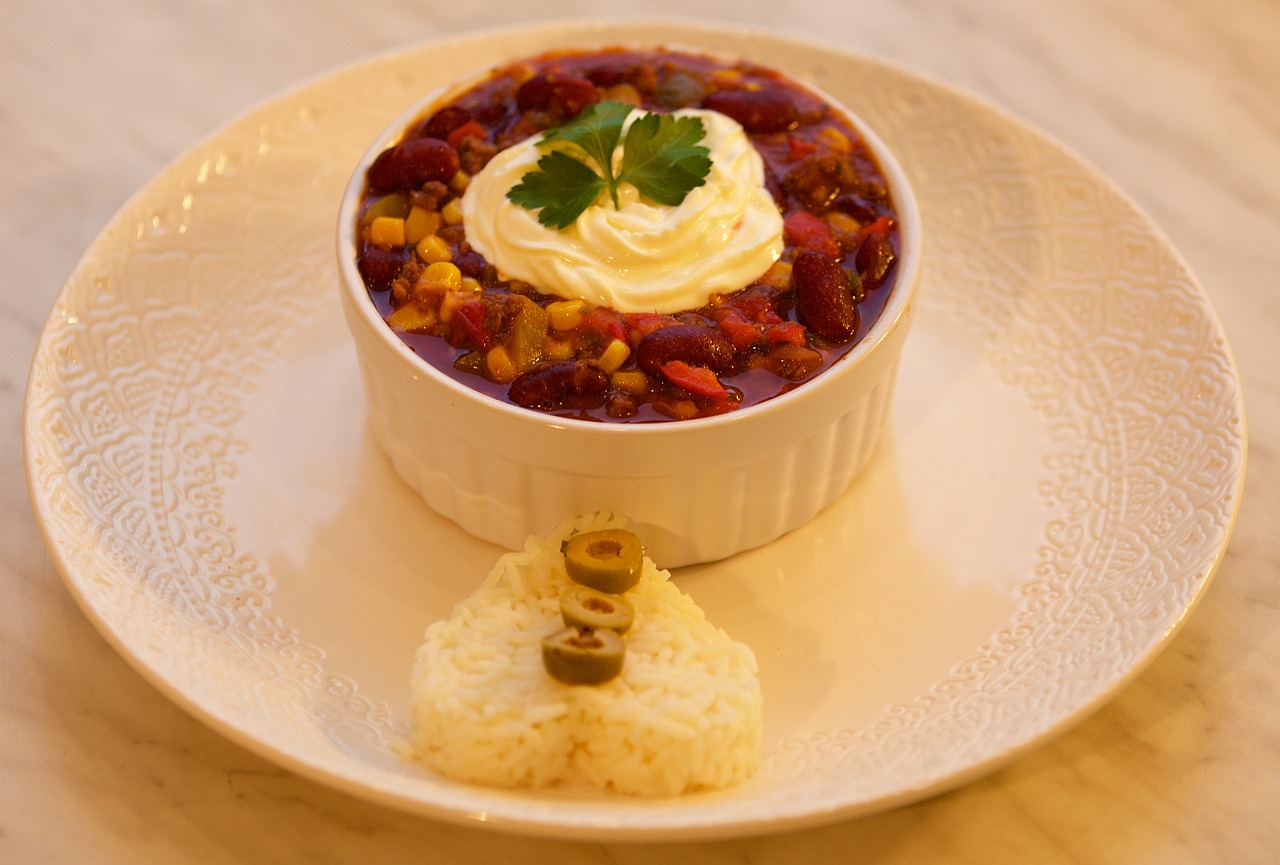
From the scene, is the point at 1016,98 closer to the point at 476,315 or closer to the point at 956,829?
the point at 476,315

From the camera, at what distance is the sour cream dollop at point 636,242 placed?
3.49m

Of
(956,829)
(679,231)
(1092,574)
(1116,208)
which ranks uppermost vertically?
(679,231)

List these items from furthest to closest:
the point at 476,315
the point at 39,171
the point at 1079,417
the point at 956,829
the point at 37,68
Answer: the point at 37,68 < the point at 39,171 < the point at 1079,417 < the point at 476,315 < the point at 956,829

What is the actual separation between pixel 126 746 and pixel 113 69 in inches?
127

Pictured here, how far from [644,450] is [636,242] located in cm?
68

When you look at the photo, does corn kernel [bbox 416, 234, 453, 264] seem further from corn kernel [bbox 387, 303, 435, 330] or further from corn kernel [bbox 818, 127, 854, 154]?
corn kernel [bbox 818, 127, 854, 154]

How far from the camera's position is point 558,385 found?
126 inches

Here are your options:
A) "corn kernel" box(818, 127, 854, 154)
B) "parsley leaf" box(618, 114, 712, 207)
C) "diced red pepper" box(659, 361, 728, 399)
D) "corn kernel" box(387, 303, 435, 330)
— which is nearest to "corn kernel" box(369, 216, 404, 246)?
"corn kernel" box(387, 303, 435, 330)

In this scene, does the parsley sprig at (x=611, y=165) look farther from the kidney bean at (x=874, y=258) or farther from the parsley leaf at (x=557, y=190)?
the kidney bean at (x=874, y=258)

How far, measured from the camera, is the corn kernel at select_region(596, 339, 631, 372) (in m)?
3.28

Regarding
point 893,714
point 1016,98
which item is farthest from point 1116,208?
point 893,714

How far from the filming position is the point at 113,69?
536cm

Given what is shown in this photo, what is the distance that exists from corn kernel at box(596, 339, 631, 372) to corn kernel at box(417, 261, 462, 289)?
1.57 feet

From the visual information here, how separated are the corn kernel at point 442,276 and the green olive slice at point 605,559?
2.56 ft
